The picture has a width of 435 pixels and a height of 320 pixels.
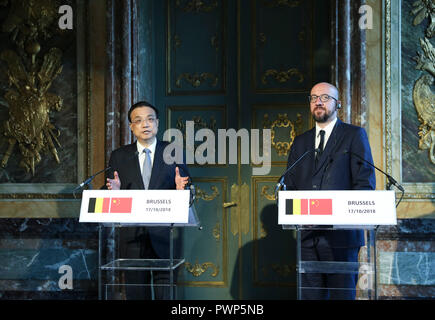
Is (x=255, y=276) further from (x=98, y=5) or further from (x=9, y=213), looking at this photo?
(x=98, y=5)

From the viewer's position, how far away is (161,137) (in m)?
4.03

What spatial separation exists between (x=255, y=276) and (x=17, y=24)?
2686 mm

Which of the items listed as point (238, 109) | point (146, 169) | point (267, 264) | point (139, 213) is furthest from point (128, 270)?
point (238, 109)

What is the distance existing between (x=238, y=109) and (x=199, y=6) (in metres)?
0.89

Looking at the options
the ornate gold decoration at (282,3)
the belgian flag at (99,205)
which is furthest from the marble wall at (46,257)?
the ornate gold decoration at (282,3)

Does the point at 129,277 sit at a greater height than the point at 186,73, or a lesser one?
lesser

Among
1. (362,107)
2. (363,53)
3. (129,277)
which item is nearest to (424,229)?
(362,107)

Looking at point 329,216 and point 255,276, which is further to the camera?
point 255,276

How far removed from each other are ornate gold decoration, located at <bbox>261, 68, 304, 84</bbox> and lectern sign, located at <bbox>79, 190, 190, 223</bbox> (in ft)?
6.08

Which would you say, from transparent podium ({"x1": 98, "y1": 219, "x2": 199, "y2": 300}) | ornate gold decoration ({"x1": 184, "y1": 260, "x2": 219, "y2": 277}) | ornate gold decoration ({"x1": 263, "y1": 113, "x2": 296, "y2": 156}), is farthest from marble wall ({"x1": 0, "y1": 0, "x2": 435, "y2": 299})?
transparent podium ({"x1": 98, "y1": 219, "x2": 199, "y2": 300})

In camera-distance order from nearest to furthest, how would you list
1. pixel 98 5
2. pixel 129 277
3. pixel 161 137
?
1. pixel 129 277
2. pixel 98 5
3. pixel 161 137

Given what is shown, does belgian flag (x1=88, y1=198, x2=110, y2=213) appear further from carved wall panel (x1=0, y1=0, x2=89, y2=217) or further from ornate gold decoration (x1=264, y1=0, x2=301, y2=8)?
ornate gold decoration (x1=264, y1=0, x2=301, y2=8)

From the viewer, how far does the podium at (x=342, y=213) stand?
2.19 m

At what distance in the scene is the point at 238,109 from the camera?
3.95m
